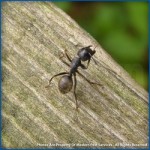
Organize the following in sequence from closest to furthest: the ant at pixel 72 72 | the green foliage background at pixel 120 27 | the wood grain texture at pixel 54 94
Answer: the wood grain texture at pixel 54 94 < the ant at pixel 72 72 < the green foliage background at pixel 120 27

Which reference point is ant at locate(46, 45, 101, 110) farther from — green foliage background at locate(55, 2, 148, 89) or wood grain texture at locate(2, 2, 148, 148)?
green foliage background at locate(55, 2, 148, 89)

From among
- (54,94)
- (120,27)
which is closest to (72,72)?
(54,94)

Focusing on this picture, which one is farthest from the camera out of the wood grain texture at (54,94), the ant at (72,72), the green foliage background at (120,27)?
the green foliage background at (120,27)

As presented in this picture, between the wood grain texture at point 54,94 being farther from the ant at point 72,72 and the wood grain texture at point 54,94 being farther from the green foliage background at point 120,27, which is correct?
the green foliage background at point 120,27

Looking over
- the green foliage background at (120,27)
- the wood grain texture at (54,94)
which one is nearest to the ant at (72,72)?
the wood grain texture at (54,94)

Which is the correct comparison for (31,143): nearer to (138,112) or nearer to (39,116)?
(39,116)

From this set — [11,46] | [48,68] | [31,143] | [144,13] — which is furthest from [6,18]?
[144,13]
